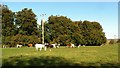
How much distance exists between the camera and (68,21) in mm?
86625

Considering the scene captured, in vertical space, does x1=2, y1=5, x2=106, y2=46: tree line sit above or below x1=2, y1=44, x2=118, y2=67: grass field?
above

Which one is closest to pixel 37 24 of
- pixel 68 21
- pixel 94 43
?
pixel 68 21

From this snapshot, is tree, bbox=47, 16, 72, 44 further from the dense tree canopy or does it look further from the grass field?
the grass field

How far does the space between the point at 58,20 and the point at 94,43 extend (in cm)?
1638

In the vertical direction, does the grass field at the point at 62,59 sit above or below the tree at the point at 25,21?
below

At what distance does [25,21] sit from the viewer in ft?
257

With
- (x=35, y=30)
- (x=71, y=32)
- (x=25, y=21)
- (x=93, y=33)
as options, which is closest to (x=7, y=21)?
(x=25, y=21)

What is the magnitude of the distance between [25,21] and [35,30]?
4393mm

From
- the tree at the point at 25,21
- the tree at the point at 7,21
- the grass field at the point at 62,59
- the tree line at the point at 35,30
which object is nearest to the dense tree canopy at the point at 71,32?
the tree line at the point at 35,30

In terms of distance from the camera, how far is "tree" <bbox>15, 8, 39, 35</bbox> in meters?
77.6

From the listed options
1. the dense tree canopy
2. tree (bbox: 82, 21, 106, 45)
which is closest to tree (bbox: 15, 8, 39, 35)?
the dense tree canopy

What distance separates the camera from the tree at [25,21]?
254ft

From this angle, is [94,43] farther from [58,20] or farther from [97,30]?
[58,20]

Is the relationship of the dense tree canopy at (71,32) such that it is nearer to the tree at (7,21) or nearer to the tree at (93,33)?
the tree at (93,33)
